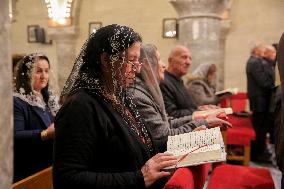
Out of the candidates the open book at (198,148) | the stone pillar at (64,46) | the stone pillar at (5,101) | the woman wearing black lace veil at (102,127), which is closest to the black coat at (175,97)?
the open book at (198,148)

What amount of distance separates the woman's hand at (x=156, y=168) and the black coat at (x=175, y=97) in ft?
6.48

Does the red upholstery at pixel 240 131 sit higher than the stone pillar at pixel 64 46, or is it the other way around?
the stone pillar at pixel 64 46

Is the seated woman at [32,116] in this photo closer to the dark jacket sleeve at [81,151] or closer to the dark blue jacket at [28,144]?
the dark blue jacket at [28,144]

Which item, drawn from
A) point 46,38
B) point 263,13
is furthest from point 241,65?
point 46,38

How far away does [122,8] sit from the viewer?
9.29m

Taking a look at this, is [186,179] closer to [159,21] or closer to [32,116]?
[32,116]

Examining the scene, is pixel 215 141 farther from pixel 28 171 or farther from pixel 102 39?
pixel 28 171

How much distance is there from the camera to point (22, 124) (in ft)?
8.93

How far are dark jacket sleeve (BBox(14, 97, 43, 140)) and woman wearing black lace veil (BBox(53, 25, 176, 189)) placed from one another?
1061mm

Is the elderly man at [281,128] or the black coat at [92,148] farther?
the elderly man at [281,128]

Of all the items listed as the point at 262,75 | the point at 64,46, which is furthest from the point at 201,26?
the point at 64,46

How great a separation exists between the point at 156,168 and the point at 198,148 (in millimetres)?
373

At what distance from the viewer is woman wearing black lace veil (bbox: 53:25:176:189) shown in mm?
1439

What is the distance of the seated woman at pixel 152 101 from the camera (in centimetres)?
223
